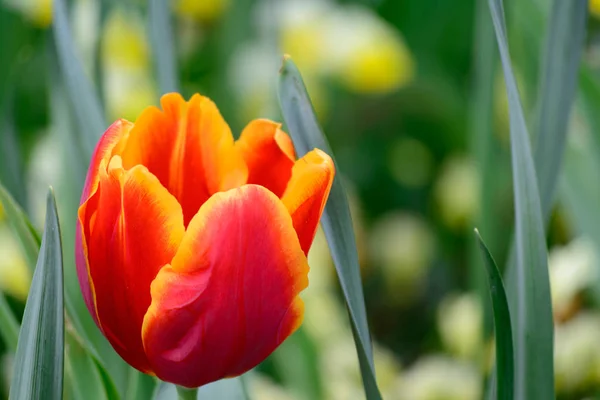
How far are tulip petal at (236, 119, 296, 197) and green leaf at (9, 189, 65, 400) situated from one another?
0.31ft

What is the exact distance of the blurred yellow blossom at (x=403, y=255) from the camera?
3.46 feet

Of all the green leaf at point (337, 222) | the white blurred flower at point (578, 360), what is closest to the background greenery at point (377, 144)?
the white blurred flower at point (578, 360)

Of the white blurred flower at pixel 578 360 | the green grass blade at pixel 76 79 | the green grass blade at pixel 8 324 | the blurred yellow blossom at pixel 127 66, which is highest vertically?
the green grass blade at pixel 76 79

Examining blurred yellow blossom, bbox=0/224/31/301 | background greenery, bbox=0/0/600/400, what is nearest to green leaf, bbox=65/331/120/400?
background greenery, bbox=0/0/600/400

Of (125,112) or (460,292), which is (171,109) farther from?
(460,292)

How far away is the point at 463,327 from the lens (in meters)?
0.81

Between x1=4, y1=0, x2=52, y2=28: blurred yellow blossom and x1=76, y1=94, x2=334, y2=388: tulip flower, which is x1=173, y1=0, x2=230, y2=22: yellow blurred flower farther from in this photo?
x1=76, y1=94, x2=334, y2=388: tulip flower

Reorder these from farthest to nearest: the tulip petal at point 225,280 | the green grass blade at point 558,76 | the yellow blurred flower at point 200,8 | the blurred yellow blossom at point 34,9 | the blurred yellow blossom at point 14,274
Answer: the yellow blurred flower at point 200,8 → the blurred yellow blossom at point 34,9 → the blurred yellow blossom at point 14,274 → the green grass blade at point 558,76 → the tulip petal at point 225,280

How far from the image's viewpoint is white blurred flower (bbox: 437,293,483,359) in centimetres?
80

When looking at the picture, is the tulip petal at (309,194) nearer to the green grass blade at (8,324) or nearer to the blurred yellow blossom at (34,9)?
the green grass blade at (8,324)

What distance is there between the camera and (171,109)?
1.27 ft

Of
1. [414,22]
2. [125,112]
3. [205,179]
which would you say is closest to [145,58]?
[125,112]

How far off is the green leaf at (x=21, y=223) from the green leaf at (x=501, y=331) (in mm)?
185

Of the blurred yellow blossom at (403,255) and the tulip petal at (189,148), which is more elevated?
the tulip petal at (189,148)
